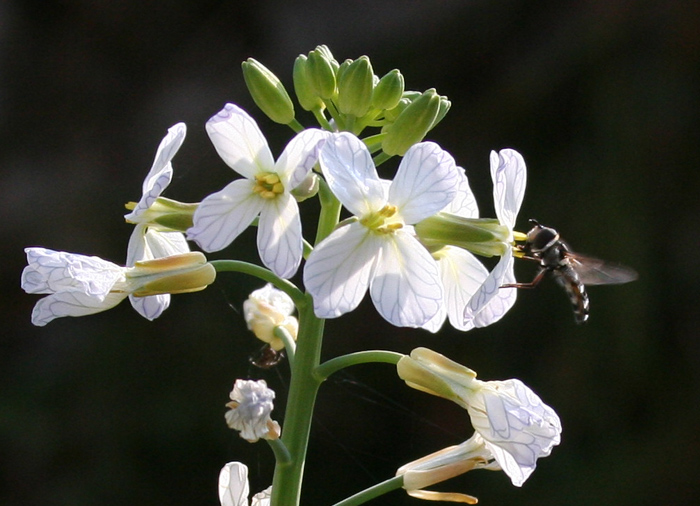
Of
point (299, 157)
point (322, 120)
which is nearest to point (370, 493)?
point (299, 157)

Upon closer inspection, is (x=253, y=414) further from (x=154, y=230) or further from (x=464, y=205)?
(x=464, y=205)

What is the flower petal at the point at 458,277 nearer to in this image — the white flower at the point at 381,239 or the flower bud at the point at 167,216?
the white flower at the point at 381,239

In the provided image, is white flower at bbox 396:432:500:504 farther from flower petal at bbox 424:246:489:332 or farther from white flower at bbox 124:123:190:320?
white flower at bbox 124:123:190:320

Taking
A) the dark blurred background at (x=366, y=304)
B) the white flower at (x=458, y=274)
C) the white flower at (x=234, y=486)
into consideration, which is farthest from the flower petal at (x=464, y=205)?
the dark blurred background at (x=366, y=304)

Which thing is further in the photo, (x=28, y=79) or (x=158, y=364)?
(x=28, y=79)

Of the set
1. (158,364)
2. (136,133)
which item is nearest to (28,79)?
(136,133)

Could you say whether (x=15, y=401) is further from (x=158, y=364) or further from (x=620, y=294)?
(x=620, y=294)
